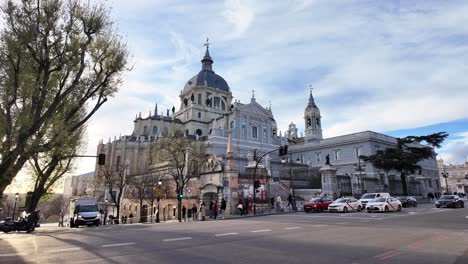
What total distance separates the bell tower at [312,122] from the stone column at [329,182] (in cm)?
4316

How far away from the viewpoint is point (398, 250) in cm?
823

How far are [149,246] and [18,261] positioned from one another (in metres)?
3.32

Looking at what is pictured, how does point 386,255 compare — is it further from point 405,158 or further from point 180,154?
point 405,158

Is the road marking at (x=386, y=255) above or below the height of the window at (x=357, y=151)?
below

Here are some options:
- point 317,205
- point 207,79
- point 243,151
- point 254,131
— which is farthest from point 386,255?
point 207,79

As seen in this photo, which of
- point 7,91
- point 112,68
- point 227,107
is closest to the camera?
point 7,91

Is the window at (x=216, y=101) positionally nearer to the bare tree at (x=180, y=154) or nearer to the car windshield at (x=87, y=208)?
the bare tree at (x=180, y=154)

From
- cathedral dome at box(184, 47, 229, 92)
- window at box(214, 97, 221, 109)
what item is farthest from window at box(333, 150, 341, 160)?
cathedral dome at box(184, 47, 229, 92)

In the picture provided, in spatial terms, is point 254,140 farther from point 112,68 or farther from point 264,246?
point 264,246

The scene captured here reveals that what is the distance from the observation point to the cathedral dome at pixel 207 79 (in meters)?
76.6

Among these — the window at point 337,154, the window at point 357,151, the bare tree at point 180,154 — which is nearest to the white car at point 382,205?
the bare tree at point 180,154

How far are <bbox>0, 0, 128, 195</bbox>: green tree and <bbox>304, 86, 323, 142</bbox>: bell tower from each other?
66254 millimetres

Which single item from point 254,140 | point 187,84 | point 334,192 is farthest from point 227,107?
point 334,192

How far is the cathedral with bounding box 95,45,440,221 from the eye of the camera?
29.5 m
